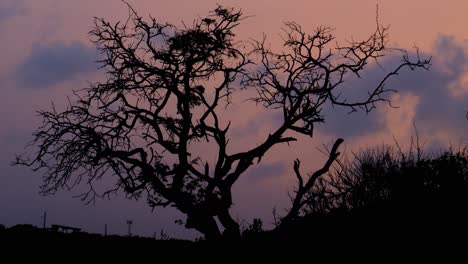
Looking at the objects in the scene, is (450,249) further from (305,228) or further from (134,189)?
(134,189)

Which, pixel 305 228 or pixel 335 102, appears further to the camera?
pixel 335 102

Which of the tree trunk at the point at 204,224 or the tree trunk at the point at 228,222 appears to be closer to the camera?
the tree trunk at the point at 228,222

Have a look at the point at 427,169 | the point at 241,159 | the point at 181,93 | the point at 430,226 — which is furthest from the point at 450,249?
the point at 181,93

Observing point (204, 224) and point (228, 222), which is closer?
point (228, 222)

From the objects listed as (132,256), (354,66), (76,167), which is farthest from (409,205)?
(76,167)

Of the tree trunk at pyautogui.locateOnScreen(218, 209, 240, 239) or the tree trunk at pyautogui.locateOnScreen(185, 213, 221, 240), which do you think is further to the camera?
the tree trunk at pyautogui.locateOnScreen(185, 213, 221, 240)

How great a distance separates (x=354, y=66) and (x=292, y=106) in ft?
9.05

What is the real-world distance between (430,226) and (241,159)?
8.81 meters

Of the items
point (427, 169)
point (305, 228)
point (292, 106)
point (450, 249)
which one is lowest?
point (450, 249)

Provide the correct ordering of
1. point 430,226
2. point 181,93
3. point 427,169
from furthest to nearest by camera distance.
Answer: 1. point 181,93
2. point 427,169
3. point 430,226

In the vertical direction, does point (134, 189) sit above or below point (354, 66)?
below

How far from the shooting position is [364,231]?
14359 mm

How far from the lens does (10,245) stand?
17328mm

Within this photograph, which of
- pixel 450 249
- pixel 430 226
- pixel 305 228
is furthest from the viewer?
pixel 305 228
